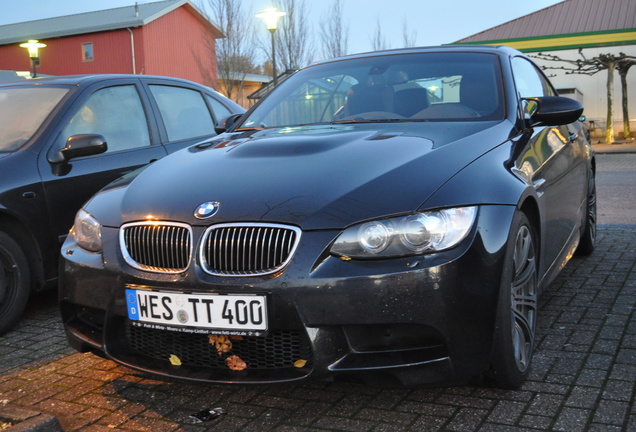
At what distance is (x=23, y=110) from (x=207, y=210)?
2.77 metres

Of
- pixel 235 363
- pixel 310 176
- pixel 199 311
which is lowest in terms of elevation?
pixel 235 363

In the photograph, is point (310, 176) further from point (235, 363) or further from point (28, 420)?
point (28, 420)

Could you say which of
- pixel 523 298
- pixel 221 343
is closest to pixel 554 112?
pixel 523 298

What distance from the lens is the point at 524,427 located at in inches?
111

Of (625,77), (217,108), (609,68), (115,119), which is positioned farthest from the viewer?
(625,77)

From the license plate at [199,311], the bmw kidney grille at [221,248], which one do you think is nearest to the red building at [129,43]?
the bmw kidney grille at [221,248]

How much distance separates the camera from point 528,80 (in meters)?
4.77

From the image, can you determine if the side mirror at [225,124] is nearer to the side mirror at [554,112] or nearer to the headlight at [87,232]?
the headlight at [87,232]

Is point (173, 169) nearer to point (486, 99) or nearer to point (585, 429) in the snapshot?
point (486, 99)

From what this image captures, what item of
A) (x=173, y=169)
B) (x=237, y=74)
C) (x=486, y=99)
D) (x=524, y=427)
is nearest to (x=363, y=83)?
(x=486, y=99)

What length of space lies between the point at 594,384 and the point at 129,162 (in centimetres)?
345

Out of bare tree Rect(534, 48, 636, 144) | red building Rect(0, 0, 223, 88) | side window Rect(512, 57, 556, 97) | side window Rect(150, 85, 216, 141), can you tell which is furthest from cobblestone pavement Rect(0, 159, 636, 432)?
red building Rect(0, 0, 223, 88)

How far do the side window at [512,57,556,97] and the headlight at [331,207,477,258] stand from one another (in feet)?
5.71

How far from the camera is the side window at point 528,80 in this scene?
4.41 meters
